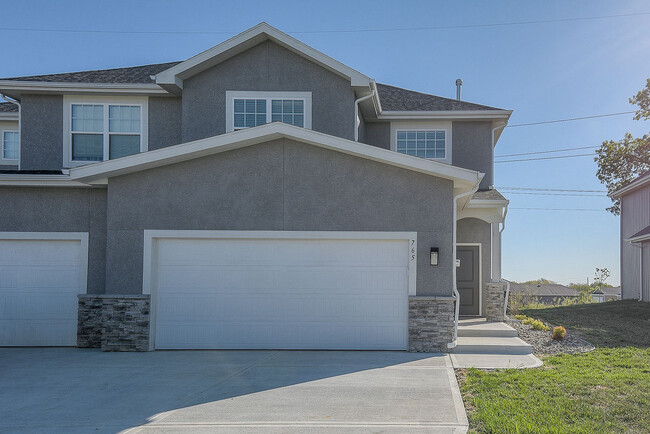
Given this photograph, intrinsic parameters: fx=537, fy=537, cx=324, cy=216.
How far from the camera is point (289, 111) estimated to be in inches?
504

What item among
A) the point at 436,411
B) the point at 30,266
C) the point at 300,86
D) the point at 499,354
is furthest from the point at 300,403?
the point at 300,86

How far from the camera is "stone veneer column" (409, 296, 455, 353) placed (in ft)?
32.5

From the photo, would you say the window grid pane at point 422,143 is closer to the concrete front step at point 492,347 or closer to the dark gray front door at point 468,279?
the dark gray front door at point 468,279

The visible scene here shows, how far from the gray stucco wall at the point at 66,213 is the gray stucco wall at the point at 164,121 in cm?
256

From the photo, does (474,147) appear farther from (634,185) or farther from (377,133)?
(634,185)

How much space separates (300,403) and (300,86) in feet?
27.1

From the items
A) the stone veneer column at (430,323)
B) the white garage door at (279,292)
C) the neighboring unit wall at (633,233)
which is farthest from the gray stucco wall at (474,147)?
the neighboring unit wall at (633,233)

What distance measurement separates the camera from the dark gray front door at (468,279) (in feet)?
47.3

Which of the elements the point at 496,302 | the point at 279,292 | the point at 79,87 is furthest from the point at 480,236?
the point at 79,87

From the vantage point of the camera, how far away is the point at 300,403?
21.8 ft

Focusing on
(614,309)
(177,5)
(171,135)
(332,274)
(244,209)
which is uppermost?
(177,5)

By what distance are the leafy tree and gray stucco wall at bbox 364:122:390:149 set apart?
57.3ft

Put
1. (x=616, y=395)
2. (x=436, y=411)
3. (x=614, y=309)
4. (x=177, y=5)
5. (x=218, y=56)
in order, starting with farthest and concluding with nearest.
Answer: (x=614, y=309), (x=177, y=5), (x=218, y=56), (x=616, y=395), (x=436, y=411)

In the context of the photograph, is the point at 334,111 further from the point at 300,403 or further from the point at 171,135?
the point at 300,403
